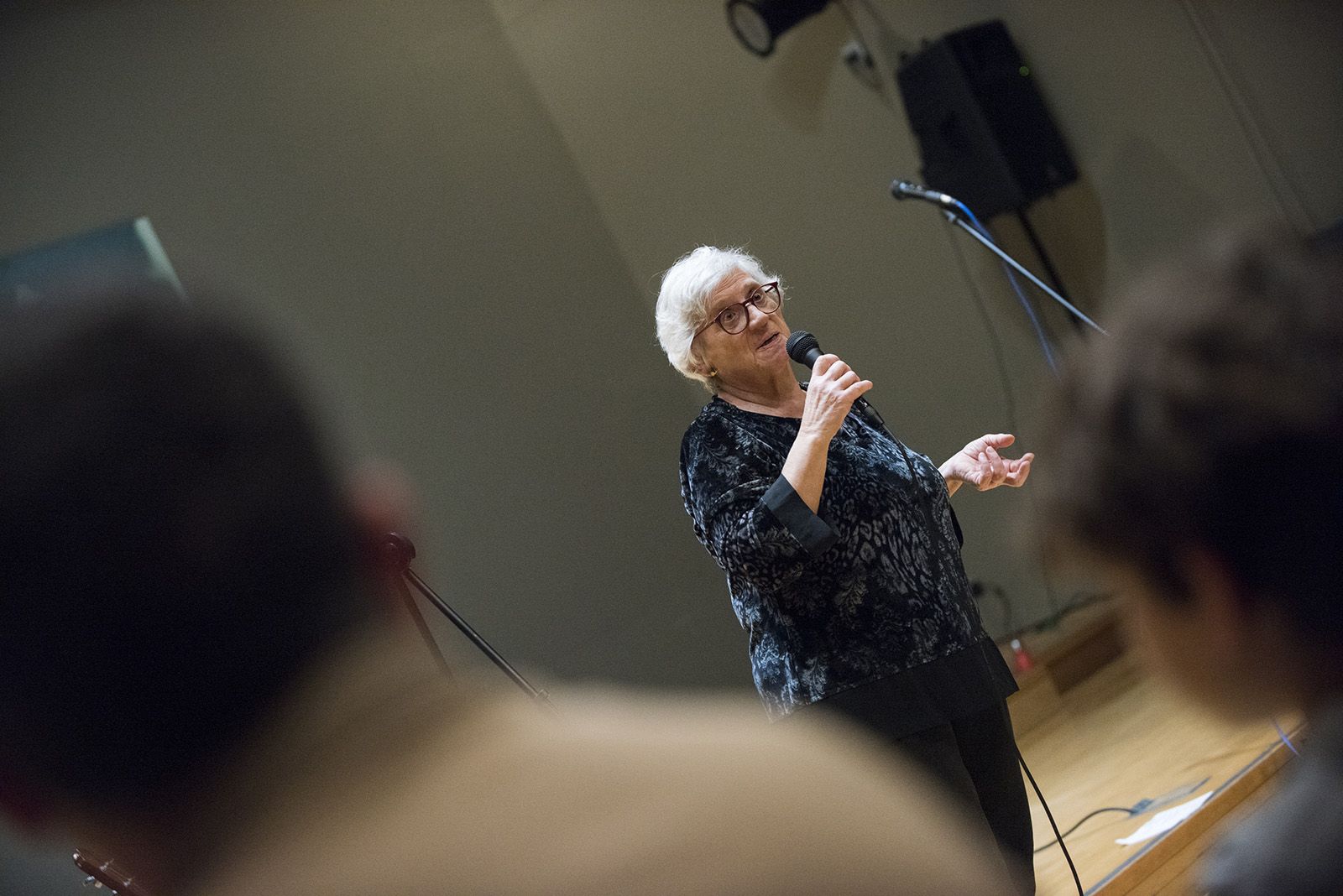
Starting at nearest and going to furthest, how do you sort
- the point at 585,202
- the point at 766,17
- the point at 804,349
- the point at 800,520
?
the point at 800,520 < the point at 804,349 < the point at 766,17 < the point at 585,202

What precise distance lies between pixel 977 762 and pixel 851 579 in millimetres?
399

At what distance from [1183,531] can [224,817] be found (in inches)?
20.1

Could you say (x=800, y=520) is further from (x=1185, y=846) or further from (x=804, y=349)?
(x=1185, y=846)

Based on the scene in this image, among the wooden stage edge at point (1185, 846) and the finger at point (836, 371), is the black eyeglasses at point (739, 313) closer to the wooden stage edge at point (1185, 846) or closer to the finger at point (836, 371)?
the finger at point (836, 371)

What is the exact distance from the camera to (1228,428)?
0.65m

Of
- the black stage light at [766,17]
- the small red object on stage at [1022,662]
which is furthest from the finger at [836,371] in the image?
the black stage light at [766,17]

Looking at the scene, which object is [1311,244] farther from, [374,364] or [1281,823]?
[374,364]

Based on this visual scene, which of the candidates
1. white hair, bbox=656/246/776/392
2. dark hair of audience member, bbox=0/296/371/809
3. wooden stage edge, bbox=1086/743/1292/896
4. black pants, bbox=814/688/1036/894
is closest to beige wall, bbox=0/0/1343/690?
wooden stage edge, bbox=1086/743/1292/896

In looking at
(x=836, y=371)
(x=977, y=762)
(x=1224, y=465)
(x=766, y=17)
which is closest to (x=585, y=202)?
(x=766, y=17)

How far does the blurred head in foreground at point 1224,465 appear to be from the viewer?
0.65 meters

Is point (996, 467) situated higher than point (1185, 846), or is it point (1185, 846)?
point (996, 467)

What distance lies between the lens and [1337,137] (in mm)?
4016

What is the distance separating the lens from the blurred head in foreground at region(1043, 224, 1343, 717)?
2.12 ft

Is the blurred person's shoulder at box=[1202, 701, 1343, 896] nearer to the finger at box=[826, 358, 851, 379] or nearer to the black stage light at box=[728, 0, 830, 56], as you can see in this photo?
the finger at box=[826, 358, 851, 379]
